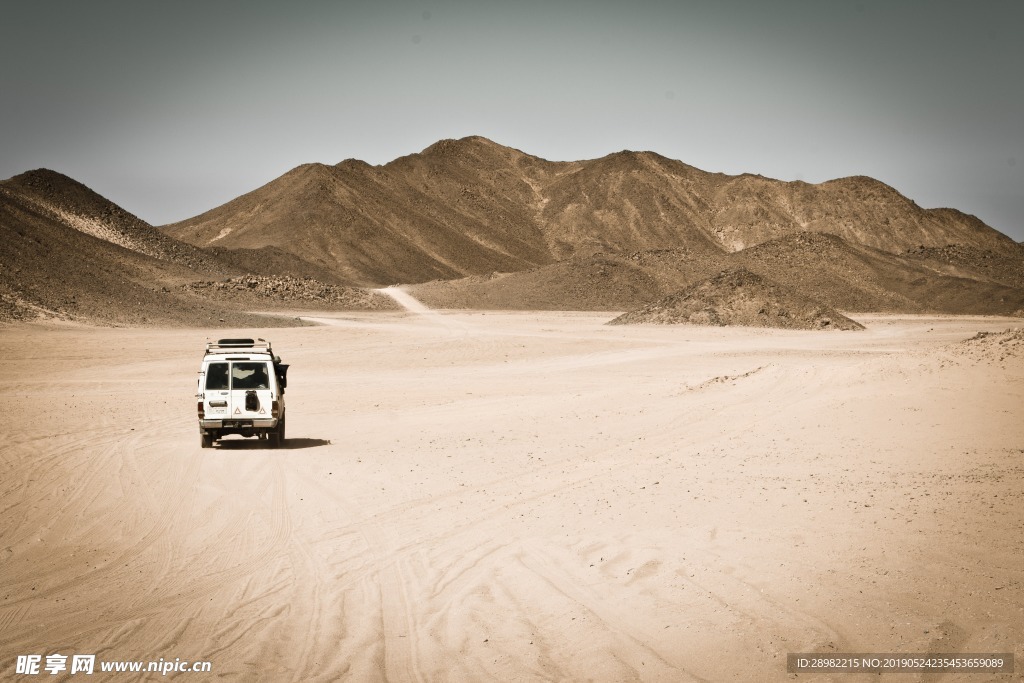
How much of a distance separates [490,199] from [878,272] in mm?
107966

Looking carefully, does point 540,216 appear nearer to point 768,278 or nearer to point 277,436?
point 768,278

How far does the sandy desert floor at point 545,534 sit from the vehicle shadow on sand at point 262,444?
0.10 m

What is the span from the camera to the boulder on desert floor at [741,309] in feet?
186

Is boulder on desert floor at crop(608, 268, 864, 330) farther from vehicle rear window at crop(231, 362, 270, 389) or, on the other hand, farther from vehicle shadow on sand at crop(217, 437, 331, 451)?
vehicle rear window at crop(231, 362, 270, 389)

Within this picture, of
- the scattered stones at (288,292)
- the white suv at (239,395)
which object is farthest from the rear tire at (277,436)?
the scattered stones at (288,292)

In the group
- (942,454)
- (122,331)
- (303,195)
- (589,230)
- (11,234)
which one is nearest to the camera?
(942,454)

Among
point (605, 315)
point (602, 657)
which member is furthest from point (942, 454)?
point (605, 315)

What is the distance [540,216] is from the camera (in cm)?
18688

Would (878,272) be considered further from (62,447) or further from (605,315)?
(62,447)

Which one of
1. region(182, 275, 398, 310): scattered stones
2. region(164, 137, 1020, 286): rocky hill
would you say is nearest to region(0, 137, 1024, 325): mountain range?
region(164, 137, 1020, 286): rocky hill

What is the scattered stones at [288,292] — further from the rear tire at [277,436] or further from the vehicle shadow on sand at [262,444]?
the rear tire at [277,436]

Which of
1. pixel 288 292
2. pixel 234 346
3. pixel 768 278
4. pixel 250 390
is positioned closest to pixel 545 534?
pixel 250 390

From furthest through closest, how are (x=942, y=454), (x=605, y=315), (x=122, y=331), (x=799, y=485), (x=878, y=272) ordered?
(x=878, y=272), (x=605, y=315), (x=122, y=331), (x=942, y=454), (x=799, y=485)

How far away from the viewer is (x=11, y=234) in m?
58.9
